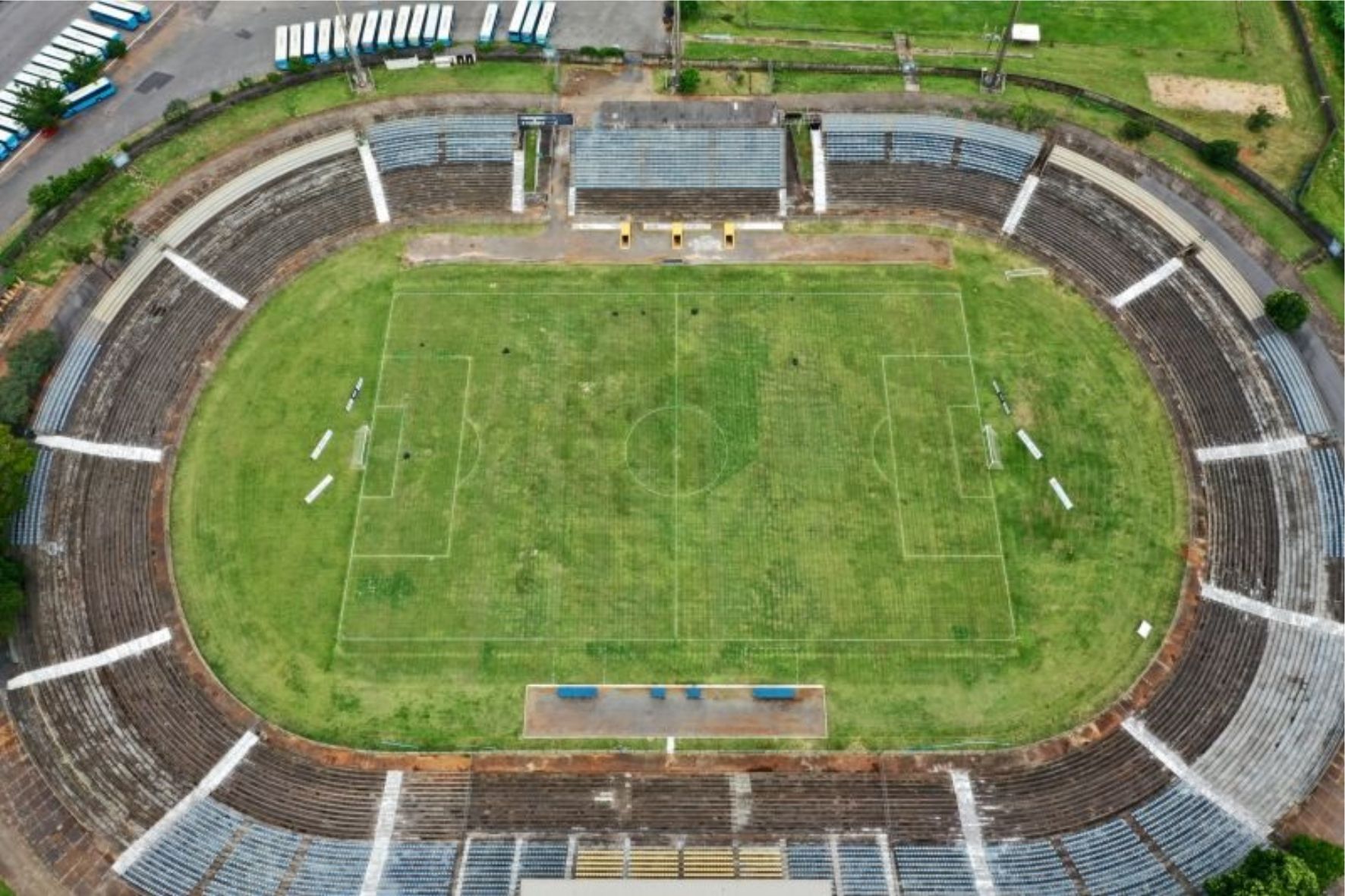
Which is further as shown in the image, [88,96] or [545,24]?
[545,24]

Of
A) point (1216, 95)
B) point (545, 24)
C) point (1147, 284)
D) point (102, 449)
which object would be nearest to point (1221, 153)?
point (1216, 95)

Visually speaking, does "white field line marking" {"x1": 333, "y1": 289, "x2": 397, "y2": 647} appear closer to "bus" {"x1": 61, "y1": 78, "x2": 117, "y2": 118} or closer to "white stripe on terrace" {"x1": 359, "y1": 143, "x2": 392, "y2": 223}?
"white stripe on terrace" {"x1": 359, "y1": 143, "x2": 392, "y2": 223}

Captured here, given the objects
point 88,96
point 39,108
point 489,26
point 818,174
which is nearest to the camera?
point 39,108

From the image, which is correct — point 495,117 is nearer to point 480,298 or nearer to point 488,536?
point 480,298

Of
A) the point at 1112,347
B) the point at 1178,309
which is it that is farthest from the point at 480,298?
the point at 1178,309

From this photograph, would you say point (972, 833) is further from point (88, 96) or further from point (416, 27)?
point (88, 96)

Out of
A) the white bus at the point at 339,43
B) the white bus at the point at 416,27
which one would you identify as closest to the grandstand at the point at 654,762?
the white bus at the point at 339,43
